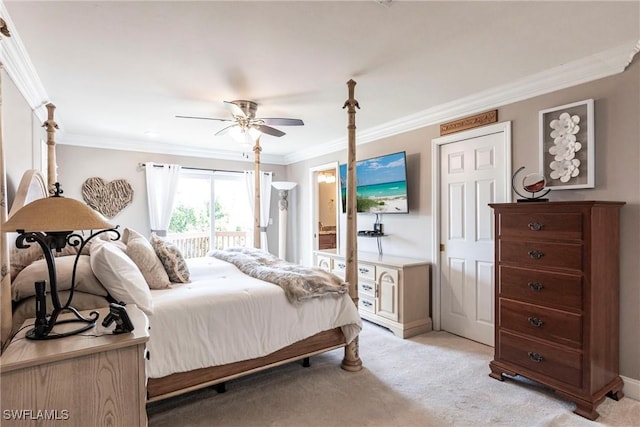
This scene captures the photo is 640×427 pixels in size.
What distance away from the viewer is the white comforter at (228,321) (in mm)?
2059

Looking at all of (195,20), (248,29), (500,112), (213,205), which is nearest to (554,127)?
(500,112)

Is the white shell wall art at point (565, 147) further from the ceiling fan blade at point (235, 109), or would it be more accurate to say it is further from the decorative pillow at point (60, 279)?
the decorative pillow at point (60, 279)

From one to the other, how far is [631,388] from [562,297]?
2.91ft

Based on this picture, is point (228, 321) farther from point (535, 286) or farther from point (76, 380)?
point (535, 286)

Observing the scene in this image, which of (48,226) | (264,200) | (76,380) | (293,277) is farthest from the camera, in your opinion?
(264,200)

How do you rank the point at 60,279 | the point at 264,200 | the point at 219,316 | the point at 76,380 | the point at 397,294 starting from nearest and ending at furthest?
the point at 76,380 < the point at 60,279 < the point at 219,316 < the point at 397,294 < the point at 264,200

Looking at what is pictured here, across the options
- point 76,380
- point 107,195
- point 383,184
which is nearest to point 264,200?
point 107,195

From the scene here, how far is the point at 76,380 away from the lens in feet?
3.92

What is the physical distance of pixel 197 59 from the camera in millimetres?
2486

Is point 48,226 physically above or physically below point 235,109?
below

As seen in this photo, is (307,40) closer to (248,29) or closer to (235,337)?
(248,29)

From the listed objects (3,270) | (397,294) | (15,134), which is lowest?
(397,294)

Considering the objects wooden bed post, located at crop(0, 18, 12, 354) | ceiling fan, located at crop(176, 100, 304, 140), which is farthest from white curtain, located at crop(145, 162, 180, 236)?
wooden bed post, located at crop(0, 18, 12, 354)

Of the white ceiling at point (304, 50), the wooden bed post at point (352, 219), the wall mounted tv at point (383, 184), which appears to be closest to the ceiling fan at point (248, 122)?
the white ceiling at point (304, 50)
